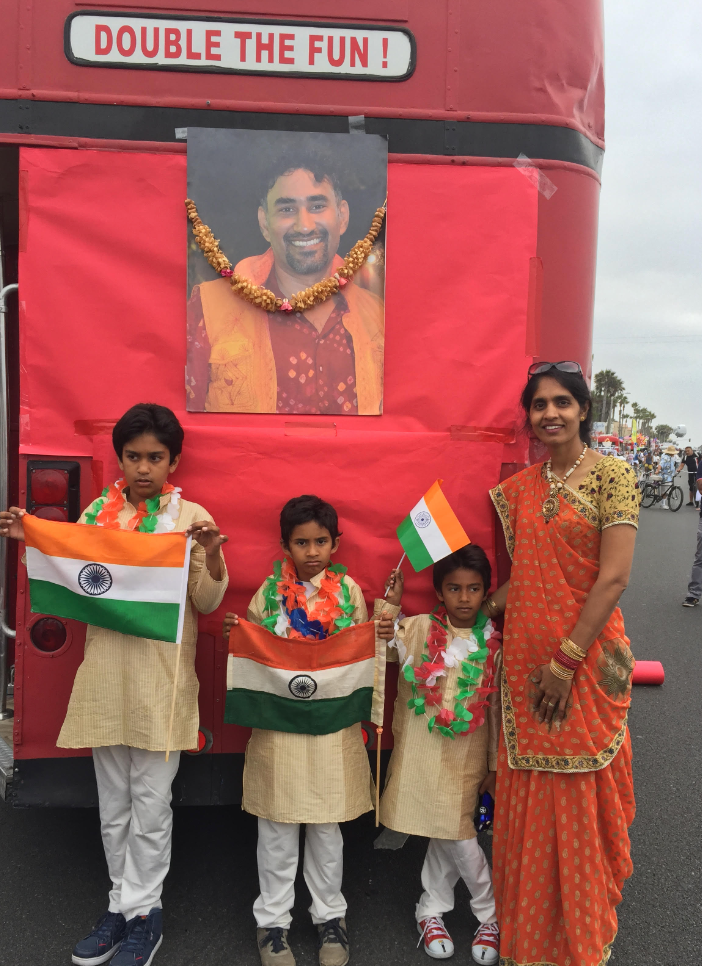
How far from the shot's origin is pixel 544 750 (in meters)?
2.33

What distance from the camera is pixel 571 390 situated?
7.82ft

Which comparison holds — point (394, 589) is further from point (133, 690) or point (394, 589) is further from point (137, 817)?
point (137, 817)

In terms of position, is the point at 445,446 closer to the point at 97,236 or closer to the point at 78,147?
the point at 97,236

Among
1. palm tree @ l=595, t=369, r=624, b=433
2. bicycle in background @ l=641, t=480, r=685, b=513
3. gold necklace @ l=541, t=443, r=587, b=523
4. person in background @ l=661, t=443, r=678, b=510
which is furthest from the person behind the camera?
palm tree @ l=595, t=369, r=624, b=433

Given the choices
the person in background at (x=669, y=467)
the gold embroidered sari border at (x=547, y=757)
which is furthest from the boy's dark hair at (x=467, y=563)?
the person in background at (x=669, y=467)

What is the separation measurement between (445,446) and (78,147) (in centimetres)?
161

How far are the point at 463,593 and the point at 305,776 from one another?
815 mm

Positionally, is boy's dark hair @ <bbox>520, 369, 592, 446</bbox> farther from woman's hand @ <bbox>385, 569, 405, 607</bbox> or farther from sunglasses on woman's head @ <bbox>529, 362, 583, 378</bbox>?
woman's hand @ <bbox>385, 569, 405, 607</bbox>

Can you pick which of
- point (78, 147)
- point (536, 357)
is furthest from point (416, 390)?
point (78, 147)

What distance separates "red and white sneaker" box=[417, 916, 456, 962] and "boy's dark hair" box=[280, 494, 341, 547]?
1402mm

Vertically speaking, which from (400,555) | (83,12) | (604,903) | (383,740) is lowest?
(604,903)

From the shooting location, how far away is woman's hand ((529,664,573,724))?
229cm

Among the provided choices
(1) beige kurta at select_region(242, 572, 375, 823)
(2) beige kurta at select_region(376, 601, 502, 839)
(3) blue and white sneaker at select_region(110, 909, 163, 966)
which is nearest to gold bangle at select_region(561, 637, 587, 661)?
(2) beige kurta at select_region(376, 601, 502, 839)

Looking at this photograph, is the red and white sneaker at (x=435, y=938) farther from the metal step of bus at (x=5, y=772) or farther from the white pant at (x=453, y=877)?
the metal step of bus at (x=5, y=772)
